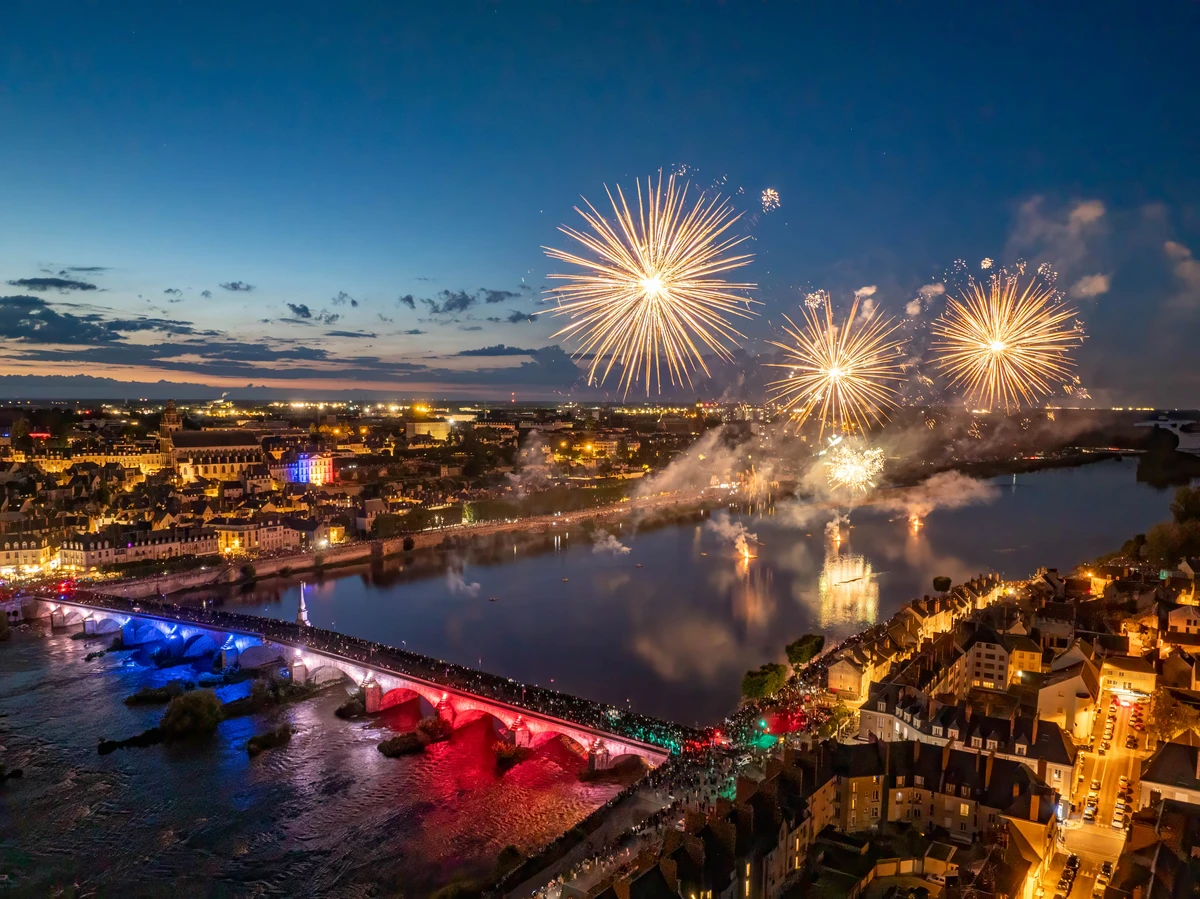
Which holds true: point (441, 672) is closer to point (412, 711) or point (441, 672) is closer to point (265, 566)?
point (412, 711)

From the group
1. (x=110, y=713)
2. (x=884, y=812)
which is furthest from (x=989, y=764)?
(x=110, y=713)

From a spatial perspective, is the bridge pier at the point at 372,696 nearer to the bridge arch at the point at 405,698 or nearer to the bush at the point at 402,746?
the bridge arch at the point at 405,698

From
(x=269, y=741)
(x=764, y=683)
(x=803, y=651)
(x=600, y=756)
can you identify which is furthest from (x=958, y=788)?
(x=269, y=741)

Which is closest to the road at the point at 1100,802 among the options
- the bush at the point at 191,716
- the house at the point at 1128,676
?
the house at the point at 1128,676

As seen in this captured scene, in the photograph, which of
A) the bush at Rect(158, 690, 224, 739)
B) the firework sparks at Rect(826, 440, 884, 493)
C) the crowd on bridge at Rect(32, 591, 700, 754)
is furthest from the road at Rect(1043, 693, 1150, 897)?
the firework sparks at Rect(826, 440, 884, 493)

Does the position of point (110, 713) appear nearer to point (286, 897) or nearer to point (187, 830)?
point (187, 830)
